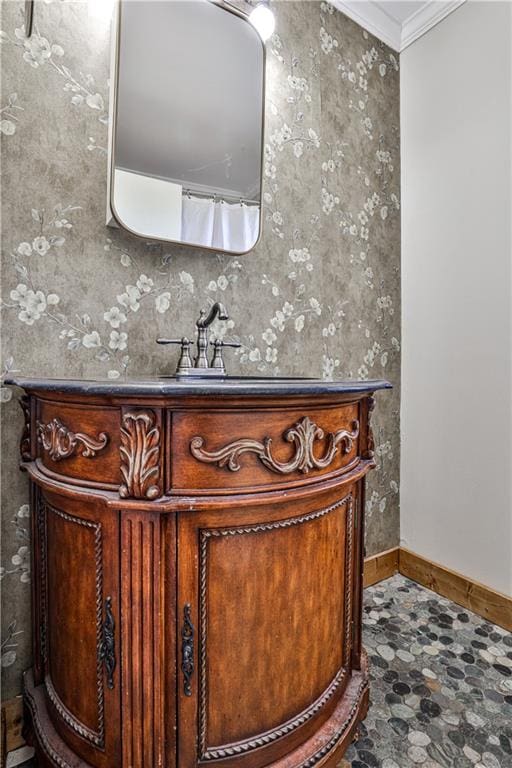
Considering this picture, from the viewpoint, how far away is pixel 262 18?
4.44 ft

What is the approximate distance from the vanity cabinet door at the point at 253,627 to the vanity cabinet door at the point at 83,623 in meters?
0.14

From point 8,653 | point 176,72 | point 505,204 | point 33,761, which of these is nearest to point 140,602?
point 8,653

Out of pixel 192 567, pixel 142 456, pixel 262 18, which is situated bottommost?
pixel 192 567

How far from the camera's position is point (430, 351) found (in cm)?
189

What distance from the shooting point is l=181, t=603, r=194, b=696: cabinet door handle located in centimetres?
77

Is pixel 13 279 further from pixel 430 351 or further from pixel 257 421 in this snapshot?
pixel 430 351

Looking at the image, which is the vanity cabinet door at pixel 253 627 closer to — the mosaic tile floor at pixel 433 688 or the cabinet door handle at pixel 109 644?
the cabinet door handle at pixel 109 644

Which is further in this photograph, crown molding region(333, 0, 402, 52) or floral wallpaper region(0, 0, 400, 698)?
crown molding region(333, 0, 402, 52)

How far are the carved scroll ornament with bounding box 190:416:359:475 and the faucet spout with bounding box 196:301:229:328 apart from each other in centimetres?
44

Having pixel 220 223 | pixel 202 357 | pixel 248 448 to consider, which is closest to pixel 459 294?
pixel 220 223

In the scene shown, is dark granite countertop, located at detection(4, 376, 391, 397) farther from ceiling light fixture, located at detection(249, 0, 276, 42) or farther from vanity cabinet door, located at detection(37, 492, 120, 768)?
ceiling light fixture, located at detection(249, 0, 276, 42)

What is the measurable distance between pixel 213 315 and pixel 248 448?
554mm

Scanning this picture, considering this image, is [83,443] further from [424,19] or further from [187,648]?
[424,19]

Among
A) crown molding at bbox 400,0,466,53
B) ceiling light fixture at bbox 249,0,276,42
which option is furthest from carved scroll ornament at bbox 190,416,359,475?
crown molding at bbox 400,0,466,53
